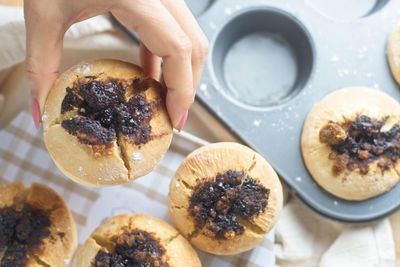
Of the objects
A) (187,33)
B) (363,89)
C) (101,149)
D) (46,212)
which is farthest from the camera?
(363,89)

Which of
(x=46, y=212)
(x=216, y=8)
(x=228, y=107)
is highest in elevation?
(x=216, y=8)

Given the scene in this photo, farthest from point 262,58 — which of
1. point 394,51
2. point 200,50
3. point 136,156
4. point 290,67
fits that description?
point 136,156

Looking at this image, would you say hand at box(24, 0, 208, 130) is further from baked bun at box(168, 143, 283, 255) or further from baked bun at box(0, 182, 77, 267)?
baked bun at box(0, 182, 77, 267)

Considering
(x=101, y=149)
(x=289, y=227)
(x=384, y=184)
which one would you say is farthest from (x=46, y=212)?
(x=384, y=184)

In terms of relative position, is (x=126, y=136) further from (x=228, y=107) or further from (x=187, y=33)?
(x=228, y=107)

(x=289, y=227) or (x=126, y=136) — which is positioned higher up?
(x=126, y=136)

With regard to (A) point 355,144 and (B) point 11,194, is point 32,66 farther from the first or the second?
(A) point 355,144

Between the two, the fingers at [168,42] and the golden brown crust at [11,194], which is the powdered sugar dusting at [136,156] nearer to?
the fingers at [168,42]
